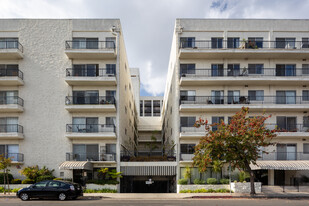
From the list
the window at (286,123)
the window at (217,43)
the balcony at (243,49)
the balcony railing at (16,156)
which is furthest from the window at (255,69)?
the balcony railing at (16,156)

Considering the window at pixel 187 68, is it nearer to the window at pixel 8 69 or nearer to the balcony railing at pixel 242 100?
the balcony railing at pixel 242 100

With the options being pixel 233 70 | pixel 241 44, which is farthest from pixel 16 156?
pixel 241 44

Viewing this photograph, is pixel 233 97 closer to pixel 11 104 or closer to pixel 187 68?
pixel 187 68

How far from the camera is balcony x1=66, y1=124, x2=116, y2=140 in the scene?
28531 mm

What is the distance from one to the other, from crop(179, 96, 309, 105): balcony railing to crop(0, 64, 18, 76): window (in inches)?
738

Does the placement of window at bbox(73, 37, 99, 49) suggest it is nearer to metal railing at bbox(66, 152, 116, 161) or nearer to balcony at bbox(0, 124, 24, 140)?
balcony at bbox(0, 124, 24, 140)

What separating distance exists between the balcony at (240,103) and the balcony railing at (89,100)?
25.9 ft

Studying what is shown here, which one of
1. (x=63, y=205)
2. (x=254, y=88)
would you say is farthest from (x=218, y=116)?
(x=63, y=205)

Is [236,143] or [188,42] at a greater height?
[188,42]

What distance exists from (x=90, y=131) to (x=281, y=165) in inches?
778

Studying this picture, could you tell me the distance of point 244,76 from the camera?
97.3 feet

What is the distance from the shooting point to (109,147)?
29.4 meters

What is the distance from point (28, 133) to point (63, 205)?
14273mm

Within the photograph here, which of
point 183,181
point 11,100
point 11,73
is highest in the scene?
point 11,73
